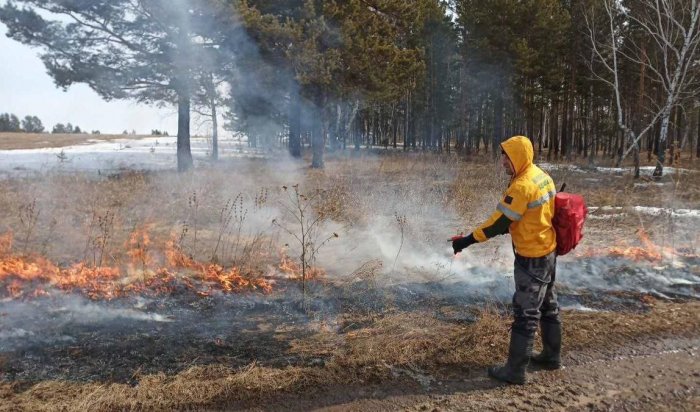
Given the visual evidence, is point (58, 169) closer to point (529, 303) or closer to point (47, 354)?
point (47, 354)

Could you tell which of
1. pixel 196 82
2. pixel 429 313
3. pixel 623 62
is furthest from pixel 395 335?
pixel 623 62

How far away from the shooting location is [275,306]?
5.25m

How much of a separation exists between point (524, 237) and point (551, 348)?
0.99 m

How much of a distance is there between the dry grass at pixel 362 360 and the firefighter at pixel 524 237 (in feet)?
1.44

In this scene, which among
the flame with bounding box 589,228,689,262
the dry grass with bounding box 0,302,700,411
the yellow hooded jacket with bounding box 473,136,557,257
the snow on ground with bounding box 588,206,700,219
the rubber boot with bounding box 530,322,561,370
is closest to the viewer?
the dry grass with bounding box 0,302,700,411

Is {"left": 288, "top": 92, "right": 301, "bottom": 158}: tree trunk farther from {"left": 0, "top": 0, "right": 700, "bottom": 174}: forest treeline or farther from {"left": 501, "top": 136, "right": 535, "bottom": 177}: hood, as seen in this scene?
{"left": 501, "top": 136, "right": 535, "bottom": 177}: hood

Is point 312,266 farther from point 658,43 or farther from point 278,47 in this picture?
point 658,43

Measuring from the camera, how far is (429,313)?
5.05 meters

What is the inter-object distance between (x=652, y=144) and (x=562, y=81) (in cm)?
1254

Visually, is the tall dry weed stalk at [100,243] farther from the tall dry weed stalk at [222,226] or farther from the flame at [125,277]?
the tall dry weed stalk at [222,226]

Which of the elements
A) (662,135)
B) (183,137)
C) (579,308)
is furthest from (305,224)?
(662,135)

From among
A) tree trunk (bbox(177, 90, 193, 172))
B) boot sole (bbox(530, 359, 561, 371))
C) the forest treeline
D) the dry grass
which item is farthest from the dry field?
tree trunk (bbox(177, 90, 193, 172))

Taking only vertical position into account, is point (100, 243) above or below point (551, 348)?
above

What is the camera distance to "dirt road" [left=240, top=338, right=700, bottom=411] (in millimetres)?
3174
